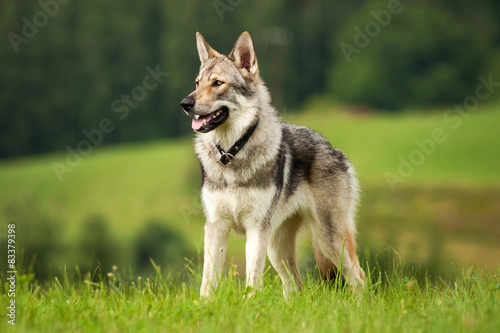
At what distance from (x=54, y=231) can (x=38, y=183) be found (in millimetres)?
19207

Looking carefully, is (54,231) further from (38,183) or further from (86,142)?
(86,142)

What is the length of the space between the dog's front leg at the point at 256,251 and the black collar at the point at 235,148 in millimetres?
615

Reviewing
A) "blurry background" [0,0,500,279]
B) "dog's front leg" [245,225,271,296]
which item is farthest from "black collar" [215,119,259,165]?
"blurry background" [0,0,500,279]

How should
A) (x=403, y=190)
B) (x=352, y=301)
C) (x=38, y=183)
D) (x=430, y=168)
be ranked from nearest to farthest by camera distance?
(x=352, y=301)
(x=403, y=190)
(x=430, y=168)
(x=38, y=183)

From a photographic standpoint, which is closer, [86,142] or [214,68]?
[214,68]

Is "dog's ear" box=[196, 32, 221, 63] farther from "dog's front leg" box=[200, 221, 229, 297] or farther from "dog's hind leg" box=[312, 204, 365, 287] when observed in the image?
"dog's hind leg" box=[312, 204, 365, 287]

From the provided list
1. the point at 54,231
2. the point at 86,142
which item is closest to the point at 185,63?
the point at 86,142

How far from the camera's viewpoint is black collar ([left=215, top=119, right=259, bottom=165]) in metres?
4.77

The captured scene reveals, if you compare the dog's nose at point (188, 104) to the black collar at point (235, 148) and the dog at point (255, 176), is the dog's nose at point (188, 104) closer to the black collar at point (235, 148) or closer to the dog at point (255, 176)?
the dog at point (255, 176)

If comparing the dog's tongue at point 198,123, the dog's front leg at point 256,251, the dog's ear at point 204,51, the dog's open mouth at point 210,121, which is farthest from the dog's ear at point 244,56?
the dog's front leg at point 256,251

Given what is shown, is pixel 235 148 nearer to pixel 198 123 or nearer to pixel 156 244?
pixel 198 123

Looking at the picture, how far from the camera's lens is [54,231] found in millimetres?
26266

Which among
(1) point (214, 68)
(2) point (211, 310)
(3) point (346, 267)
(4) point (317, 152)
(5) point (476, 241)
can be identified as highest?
(1) point (214, 68)

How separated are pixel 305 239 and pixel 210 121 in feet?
5.91
